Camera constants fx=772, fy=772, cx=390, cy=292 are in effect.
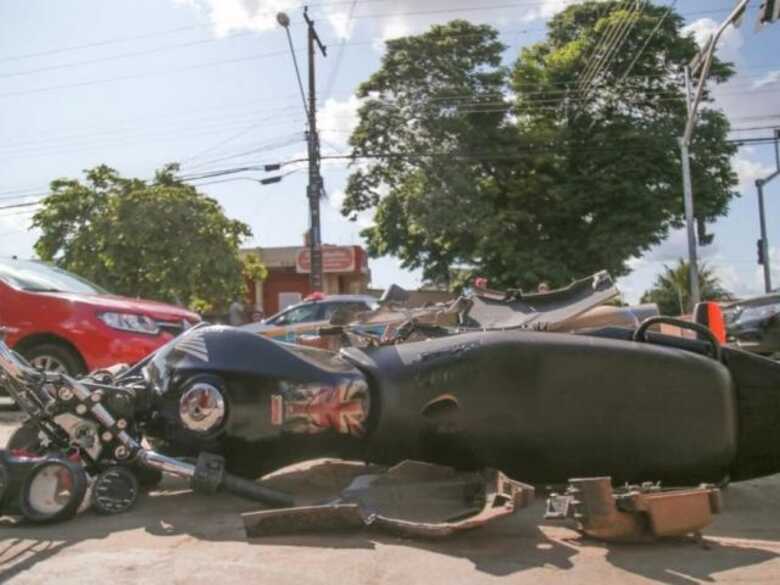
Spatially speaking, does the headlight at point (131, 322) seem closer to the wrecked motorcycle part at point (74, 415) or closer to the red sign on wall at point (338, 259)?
the wrecked motorcycle part at point (74, 415)

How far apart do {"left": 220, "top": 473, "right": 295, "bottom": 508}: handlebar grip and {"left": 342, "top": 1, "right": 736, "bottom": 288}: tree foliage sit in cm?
2097

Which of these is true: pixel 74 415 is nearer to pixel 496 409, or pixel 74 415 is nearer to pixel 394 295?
pixel 496 409

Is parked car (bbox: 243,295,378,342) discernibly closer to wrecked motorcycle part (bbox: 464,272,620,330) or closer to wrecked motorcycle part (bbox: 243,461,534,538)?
wrecked motorcycle part (bbox: 464,272,620,330)

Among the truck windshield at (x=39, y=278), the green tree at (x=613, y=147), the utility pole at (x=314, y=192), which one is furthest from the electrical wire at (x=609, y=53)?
the truck windshield at (x=39, y=278)

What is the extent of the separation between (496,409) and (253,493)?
50.3 inches

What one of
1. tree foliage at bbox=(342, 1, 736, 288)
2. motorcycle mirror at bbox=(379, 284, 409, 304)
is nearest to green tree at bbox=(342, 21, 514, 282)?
tree foliage at bbox=(342, 1, 736, 288)

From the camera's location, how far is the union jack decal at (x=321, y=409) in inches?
157

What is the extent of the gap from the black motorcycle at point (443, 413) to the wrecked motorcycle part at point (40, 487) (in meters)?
0.15

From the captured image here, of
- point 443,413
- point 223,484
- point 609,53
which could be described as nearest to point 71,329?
point 223,484

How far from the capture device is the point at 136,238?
20.3 m

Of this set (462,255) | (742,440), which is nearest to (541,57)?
(462,255)

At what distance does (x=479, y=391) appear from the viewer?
12.8 ft

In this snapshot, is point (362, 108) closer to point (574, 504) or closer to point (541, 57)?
point (541, 57)

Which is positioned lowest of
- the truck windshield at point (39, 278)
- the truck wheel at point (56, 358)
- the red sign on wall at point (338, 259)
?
the truck wheel at point (56, 358)
